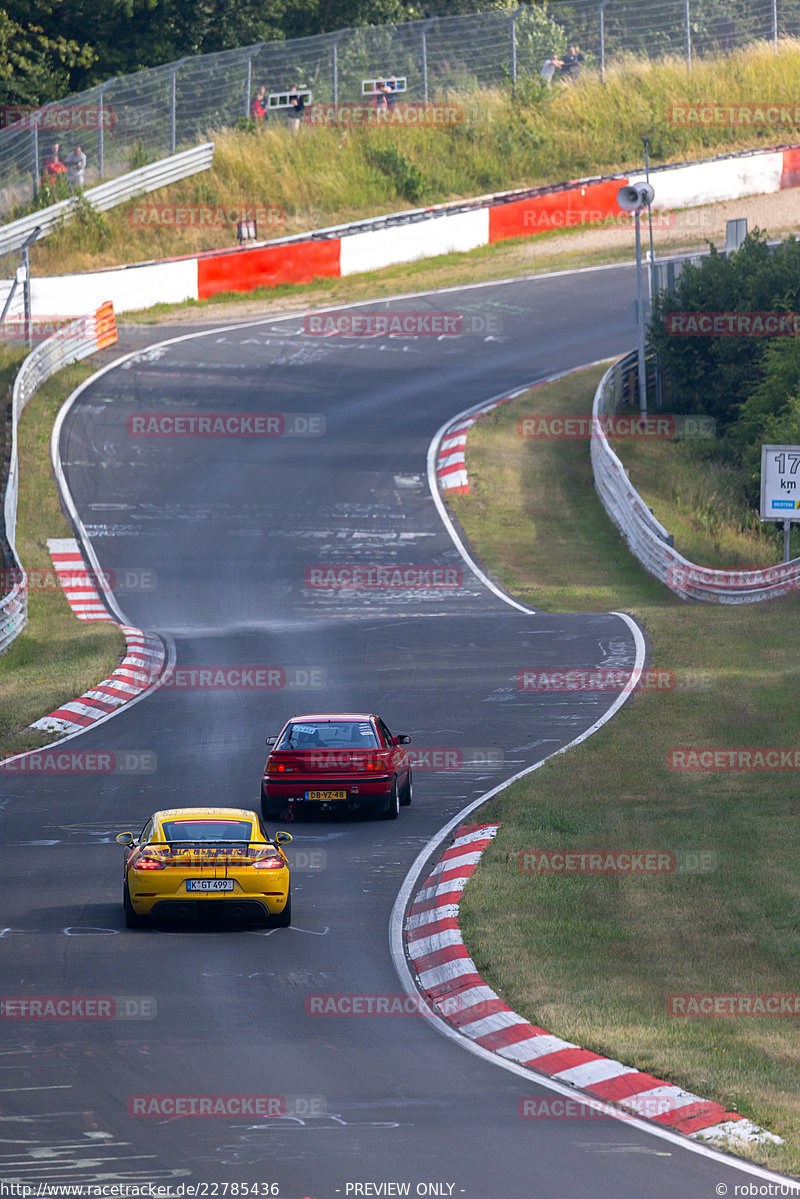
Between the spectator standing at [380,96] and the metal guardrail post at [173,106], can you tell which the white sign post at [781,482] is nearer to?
the metal guardrail post at [173,106]

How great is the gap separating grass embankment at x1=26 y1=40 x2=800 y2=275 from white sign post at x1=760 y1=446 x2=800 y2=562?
98.8 ft

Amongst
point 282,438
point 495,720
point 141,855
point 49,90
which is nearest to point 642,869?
point 141,855

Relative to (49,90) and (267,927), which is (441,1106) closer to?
(267,927)

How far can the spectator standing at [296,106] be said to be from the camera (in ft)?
205

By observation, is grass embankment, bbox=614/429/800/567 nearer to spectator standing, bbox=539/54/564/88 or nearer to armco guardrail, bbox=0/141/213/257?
armco guardrail, bbox=0/141/213/257

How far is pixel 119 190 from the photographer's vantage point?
58156mm

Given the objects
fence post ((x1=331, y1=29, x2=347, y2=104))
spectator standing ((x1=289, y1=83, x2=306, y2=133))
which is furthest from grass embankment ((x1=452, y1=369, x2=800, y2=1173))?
spectator standing ((x1=289, y1=83, x2=306, y2=133))

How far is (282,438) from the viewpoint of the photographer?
1754 inches

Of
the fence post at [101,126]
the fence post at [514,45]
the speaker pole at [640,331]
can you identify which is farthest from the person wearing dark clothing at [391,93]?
the speaker pole at [640,331]

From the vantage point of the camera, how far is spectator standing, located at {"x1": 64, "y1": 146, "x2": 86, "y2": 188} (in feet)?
187

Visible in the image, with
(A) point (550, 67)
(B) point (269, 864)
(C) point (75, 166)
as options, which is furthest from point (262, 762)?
(A) point (550, 67)

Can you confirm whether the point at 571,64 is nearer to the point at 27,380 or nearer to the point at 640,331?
the point at 640,331

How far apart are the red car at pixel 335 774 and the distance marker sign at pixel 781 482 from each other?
15583 millimetres

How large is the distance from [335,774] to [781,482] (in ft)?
54.2
